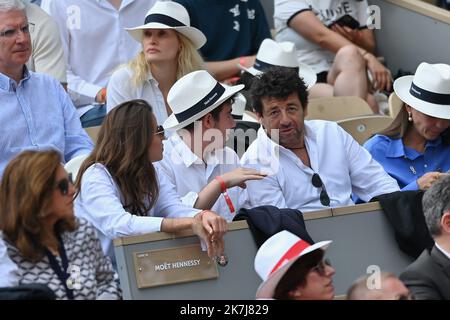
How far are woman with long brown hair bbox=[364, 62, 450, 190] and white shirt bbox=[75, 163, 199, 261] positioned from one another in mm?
1659

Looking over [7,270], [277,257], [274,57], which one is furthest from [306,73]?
[7,270]

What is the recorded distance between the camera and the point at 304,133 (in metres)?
6.30

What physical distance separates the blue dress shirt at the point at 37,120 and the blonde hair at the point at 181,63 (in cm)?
75

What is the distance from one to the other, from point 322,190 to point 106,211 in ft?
4.42

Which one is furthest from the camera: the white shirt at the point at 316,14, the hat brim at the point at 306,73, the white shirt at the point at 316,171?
the white shirt at the point at 316,14

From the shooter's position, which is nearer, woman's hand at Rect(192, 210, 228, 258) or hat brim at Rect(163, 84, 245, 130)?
woman's hand at Rect(192, 210, 228, 258)

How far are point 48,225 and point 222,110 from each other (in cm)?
182

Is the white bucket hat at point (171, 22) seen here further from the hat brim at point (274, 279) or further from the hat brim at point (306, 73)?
the hat brim at point (274, 279)

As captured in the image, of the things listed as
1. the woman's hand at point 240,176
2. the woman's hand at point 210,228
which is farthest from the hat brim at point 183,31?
the woman's hand at point 210,228

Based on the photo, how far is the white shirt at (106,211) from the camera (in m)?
5.23

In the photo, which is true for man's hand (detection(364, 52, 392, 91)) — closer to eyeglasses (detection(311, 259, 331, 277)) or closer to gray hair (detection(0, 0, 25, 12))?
gray hair (detection(0, 0, 25, 12))

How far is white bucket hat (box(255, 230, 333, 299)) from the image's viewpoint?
441cm

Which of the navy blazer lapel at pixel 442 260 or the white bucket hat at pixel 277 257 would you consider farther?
the navy blazer lapel at pixel 442 260

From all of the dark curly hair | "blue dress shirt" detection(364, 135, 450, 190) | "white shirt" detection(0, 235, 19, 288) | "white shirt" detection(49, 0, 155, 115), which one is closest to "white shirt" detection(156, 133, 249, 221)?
the dark curly hair
